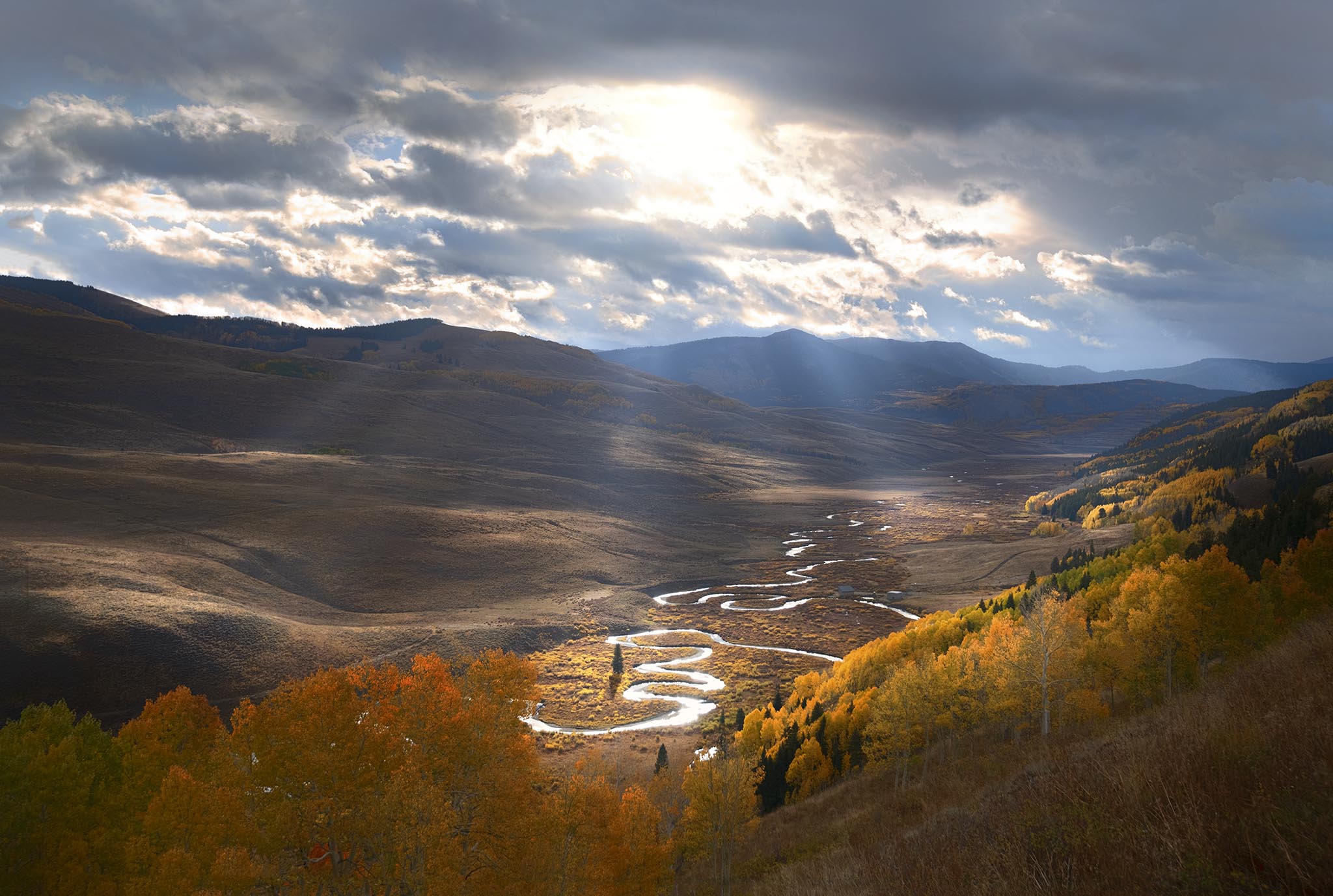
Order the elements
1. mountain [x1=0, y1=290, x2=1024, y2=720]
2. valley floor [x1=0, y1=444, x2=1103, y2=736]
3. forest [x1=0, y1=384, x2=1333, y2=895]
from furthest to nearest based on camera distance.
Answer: valley floor [x1=0, y1=444, x2=1103, y2=736] → mountain [x1=0, y1=290, x2=1024, y2=720] → forest [x1=0, y1=384, x2=1333, y2=895]

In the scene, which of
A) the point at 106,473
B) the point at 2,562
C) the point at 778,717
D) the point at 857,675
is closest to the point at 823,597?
the point at 857,675

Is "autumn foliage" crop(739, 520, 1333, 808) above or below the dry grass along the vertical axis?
below

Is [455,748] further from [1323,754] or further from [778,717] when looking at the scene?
[778,717]

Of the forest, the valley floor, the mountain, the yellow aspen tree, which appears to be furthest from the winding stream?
the yellow aspen tree

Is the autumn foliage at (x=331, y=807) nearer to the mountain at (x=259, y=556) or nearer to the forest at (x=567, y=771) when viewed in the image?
the forest at (x=567, y=771)

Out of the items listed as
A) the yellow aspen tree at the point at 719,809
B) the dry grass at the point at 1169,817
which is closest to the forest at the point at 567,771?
the dry grass at the point at 1169,817

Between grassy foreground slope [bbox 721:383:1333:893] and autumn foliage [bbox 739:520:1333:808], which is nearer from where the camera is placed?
grassy foreground slope [bbox 721:383:1333:893]

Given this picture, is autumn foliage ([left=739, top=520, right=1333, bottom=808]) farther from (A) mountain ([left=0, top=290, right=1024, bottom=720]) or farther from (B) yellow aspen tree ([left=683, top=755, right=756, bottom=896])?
(A) mountain ([left=0, top=290, right=1024, bottom=720])
